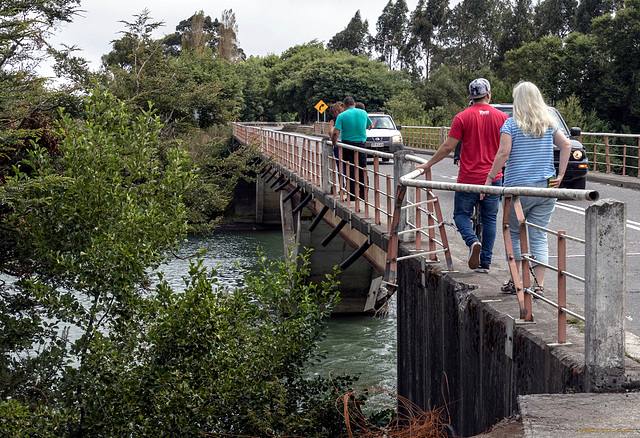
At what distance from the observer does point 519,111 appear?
4848mm

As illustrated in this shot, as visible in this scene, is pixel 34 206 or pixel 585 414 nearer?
pixel 585 414

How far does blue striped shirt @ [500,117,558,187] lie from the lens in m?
4.91

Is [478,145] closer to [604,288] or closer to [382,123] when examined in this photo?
[604,288]

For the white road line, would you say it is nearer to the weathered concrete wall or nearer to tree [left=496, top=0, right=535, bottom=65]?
the weathered concrete wall

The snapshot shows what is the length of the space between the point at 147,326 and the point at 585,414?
19.7 ft

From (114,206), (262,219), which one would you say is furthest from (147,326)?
(262,219)

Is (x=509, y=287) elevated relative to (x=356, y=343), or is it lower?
elevated

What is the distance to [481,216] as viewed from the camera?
5793 mm

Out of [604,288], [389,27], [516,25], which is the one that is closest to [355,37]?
[389,27]

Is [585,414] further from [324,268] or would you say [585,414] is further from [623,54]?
[623,54]

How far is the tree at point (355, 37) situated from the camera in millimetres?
101688

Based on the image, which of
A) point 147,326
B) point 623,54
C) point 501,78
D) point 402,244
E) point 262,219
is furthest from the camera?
point 501,78

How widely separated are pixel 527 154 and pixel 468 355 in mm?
1457

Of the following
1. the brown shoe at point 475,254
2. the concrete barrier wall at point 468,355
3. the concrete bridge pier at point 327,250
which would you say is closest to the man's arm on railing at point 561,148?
the brown shoe at point 475,254
